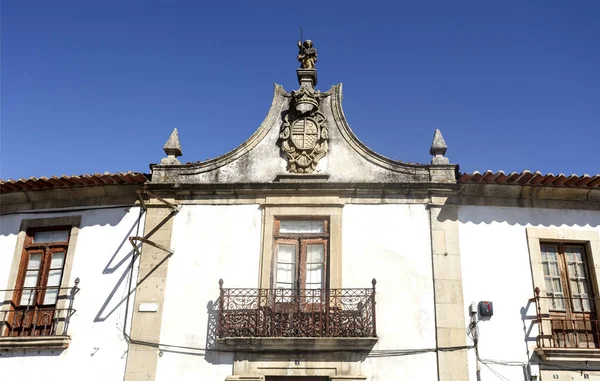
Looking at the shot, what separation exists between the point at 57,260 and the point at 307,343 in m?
4.88

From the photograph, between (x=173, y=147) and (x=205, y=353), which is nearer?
(x=205, y=353)

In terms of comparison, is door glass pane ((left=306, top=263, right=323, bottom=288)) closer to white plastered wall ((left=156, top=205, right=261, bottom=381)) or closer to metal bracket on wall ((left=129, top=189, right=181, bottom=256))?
white plastered wall ((left=156, top=205, right=261, bottom=381))

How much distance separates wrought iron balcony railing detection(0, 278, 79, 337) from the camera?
10500 mm

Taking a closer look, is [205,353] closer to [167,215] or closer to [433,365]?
[167,215]

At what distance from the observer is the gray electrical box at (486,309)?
32.2 feet

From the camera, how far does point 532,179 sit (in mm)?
10375

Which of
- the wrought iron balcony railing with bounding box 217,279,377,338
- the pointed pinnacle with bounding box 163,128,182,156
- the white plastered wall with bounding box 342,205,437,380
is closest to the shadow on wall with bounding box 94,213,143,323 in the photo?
the pointed pinnacle with bounding box 163,128,182,156

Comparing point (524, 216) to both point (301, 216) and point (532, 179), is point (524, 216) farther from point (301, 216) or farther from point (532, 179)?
point (301, 216)

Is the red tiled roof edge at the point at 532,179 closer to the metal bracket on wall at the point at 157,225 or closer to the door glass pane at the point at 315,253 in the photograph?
the door glass pane at the point at 315,253

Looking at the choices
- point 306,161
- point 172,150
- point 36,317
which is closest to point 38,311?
point 36,317

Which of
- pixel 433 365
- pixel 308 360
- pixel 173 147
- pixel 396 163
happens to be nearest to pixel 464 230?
pixel 396 163

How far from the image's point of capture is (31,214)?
11.6 m

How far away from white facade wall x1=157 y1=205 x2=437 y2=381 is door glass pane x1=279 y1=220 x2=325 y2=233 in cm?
43

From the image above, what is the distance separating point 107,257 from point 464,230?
6.19 metres
